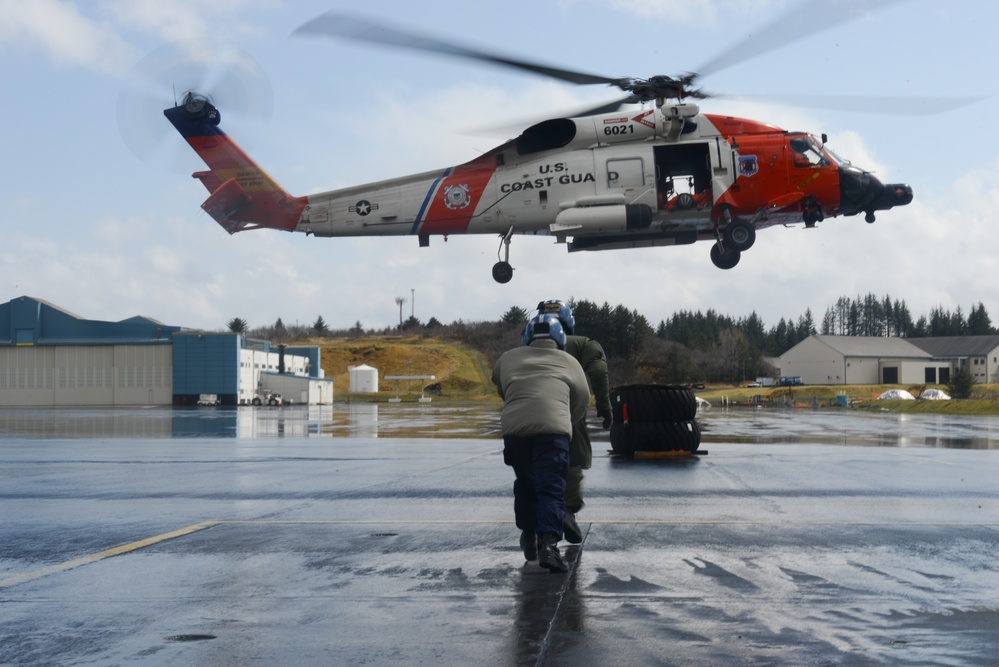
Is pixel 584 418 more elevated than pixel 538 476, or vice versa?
pixel 584 418

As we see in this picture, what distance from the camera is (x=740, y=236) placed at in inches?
866

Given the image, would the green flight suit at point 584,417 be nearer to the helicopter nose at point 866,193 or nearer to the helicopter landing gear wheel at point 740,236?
the helicopter landing gear wheel at point 740,236

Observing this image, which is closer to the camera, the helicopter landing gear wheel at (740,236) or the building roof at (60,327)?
the helicopter landing gear wheel at (740,236)

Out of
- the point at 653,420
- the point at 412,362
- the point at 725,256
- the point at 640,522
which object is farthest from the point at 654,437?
the point at 412,362

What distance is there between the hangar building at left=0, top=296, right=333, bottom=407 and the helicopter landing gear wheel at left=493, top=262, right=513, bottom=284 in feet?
175

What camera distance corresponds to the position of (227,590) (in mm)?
5270

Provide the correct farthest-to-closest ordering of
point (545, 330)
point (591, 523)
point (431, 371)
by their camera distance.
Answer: point (431, 371), point (591, 523), point (545, 330)

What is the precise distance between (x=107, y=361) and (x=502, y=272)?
59455mm

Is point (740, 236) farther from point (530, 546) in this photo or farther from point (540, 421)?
point (530, 546)

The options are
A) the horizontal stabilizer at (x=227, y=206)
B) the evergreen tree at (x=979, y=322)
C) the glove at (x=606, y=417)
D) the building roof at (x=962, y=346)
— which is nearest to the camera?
the glove at (x=606, y=417)

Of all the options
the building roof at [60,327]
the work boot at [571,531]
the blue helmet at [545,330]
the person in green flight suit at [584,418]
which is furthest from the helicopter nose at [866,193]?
the building roof at [60,327]

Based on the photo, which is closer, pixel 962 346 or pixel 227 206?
pixel 227 206

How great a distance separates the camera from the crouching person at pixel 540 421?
20.1ft

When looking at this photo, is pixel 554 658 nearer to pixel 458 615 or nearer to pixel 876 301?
pixel 458 615
